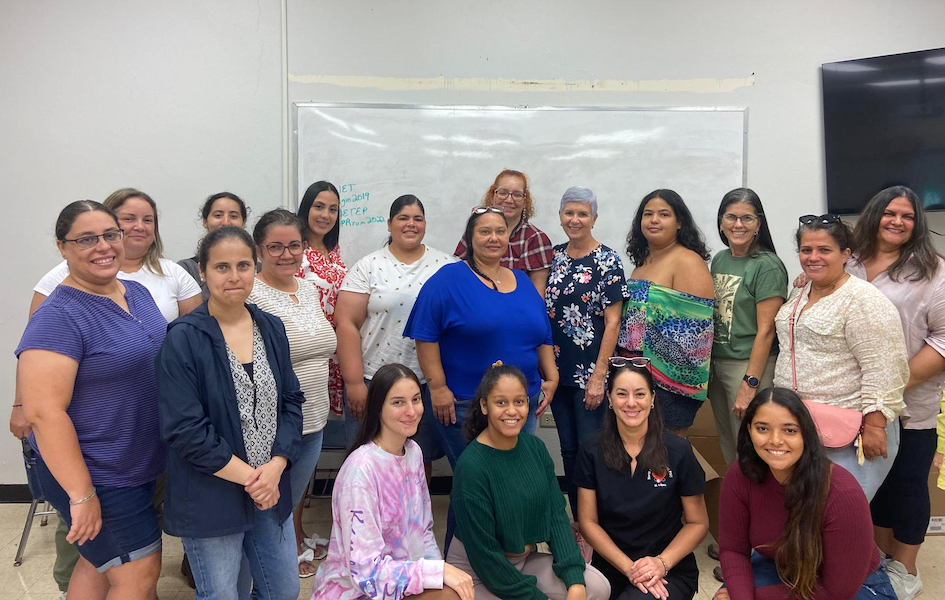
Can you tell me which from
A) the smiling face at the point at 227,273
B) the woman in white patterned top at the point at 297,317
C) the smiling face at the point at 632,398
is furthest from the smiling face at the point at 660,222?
the smiling face at the point at 227,273

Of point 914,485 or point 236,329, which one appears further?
point 914,485

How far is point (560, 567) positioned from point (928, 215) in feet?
10.0

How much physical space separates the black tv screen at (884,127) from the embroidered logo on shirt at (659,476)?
2.25m

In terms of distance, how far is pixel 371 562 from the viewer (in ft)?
5.27

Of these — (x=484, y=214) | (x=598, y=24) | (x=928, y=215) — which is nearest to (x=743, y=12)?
(x=598, y=24)

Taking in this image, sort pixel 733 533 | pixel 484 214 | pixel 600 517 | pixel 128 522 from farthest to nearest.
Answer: pixel 484 214 < pixel 600 517 < pixel 733 533 < pixel 128 522

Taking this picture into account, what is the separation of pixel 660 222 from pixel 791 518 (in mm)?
1157

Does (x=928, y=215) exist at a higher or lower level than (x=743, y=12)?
lower

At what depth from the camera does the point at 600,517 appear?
1952mm

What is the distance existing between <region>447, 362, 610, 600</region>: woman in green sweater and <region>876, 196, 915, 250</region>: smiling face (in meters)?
1.53

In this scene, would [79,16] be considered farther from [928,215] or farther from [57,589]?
[928,215]

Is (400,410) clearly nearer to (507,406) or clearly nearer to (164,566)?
(507,406)

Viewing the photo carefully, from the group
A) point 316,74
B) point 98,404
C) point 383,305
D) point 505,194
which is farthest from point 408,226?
point 316,74

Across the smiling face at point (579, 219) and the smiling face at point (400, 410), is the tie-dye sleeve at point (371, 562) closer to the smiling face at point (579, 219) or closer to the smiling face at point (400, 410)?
the smiling face at point (400, 410)
